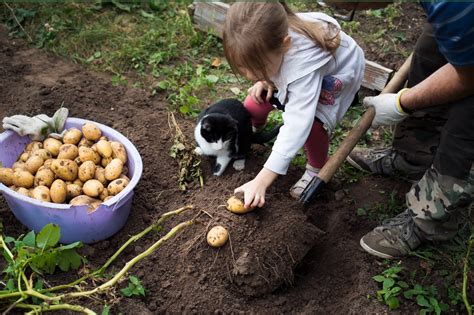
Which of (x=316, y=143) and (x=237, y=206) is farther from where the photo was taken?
(x=316, y=143)

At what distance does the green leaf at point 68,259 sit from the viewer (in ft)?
7.14

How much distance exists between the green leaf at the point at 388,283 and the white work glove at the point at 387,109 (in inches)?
30.6

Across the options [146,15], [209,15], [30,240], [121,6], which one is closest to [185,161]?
[30,240]

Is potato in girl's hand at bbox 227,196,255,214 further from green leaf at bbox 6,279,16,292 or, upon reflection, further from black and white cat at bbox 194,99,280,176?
green leaf at bbox 6,279,16,292

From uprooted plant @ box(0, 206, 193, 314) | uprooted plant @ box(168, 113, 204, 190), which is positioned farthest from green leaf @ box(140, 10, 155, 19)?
uprooted plant @ box(0, 206, 193, 314)

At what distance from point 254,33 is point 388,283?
4.31 ft

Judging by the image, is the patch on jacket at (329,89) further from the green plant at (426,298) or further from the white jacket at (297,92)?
the green plant at (426,298)

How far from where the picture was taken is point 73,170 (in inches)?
98.3

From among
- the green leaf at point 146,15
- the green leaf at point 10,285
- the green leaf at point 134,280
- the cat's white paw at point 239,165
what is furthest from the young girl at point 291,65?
the green leaf at point 146,15

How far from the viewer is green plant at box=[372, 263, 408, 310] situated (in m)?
2.29

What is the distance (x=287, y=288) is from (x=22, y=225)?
1374 millimetres

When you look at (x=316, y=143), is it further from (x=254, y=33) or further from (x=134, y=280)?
(x=134, y=280)

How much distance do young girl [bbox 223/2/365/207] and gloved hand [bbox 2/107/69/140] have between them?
41.9 inches

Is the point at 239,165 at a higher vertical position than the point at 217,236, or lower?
lower
